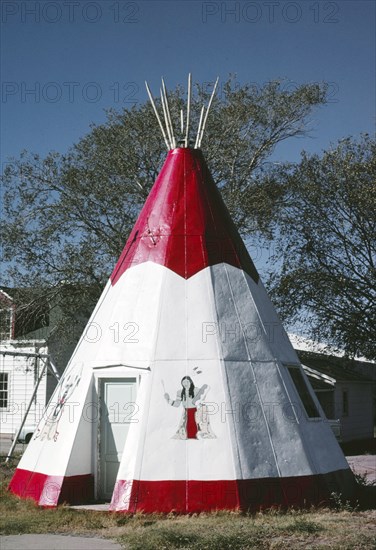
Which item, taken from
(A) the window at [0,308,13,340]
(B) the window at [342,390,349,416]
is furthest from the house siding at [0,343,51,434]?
(B) the window at [342,390,349,416]

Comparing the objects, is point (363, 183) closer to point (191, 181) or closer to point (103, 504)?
point (191, 181)

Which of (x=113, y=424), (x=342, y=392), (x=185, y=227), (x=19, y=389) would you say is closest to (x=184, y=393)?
(x=113, y=424)

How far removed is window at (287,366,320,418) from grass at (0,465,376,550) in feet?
4.84

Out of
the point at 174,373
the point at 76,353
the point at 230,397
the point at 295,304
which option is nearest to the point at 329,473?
the point at 230,397

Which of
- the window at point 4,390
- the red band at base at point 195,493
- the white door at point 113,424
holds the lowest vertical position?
the red band at base at point 195,493

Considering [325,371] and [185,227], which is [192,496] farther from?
[325,371]

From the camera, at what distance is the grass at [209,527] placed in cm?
715

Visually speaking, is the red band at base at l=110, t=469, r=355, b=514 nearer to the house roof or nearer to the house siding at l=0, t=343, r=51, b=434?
the house roof

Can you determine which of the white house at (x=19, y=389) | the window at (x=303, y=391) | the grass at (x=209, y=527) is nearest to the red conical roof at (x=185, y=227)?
the window at (x=303, y=391)

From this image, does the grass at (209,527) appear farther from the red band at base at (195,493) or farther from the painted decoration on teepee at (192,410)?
the painted decoration on teepee at (192,410)

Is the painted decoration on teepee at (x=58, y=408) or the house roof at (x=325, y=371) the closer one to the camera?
the painted decoration on teepee at (x=58, y=408)

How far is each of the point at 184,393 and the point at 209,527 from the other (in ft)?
6.59

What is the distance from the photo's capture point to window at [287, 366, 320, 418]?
34.0 feet

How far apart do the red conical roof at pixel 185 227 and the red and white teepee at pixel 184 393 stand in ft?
0.06
